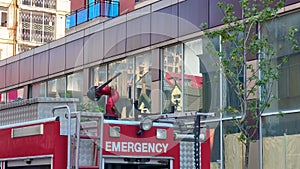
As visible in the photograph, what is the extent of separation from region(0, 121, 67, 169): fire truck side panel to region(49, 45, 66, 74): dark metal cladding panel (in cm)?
1720

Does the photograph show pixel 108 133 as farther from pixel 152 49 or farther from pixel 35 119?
pixel 152 49

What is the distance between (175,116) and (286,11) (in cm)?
835

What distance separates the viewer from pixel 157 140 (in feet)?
26.3

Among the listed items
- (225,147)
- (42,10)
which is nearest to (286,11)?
(225,147)

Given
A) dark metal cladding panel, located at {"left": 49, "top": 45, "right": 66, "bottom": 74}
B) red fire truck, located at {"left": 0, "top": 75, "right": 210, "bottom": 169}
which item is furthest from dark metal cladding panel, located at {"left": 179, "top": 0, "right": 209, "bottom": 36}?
red fire truck, located at {"left": 0, "top": 75, "right": 210, "bottom": 169}

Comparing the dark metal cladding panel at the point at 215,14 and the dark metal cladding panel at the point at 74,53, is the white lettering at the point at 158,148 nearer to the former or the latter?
the dark metal cladding panel at the point at 215,14

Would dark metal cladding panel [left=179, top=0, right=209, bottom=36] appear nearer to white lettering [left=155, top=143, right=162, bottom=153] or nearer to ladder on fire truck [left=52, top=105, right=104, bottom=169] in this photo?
white lettering [left=155, top=143, right=162, bottom=153]

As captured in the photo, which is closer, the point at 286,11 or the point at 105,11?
the point at 286,11

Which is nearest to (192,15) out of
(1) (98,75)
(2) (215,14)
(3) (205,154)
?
(2) (215,14)

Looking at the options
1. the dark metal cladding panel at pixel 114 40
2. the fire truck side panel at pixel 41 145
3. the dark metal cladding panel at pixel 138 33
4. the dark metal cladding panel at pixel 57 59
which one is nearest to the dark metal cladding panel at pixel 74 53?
the dark metal cladding panel at pixel 57 59

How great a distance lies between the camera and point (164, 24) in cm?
2006

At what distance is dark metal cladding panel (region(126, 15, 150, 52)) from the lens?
20.9m

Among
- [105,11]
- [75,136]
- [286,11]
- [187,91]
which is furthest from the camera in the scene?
[105,11]

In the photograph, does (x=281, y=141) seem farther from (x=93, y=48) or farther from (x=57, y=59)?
(x=57, y=59)
